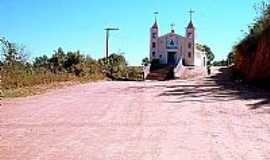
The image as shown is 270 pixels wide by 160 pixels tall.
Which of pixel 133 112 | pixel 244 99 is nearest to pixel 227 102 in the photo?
pixel 244 99

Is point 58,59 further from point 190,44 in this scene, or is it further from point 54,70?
point 190,44

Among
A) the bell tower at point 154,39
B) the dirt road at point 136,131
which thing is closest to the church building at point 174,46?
the bell tower at point 154,39

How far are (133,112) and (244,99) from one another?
17.9ft

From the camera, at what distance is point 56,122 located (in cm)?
1230

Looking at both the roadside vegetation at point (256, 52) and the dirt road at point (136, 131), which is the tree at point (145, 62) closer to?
the roadside vegetation at point (256, 52)

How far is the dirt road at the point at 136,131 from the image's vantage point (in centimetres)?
852

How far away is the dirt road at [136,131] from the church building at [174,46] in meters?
49.7

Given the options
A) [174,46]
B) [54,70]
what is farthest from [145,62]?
[54,70]

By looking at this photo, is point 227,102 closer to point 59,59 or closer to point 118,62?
point 59,59

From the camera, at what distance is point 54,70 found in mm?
39438

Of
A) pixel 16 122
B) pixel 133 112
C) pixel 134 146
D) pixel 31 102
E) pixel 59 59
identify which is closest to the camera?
pixel 134 146

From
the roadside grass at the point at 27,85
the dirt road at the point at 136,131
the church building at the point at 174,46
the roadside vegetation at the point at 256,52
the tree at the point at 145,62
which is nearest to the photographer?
the dirt road at the point at 136,131

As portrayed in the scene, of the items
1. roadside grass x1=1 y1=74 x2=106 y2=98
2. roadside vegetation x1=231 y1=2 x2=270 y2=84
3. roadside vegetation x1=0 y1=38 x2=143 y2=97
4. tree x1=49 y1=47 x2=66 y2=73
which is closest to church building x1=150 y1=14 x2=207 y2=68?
roadside vegetation x1=0 y1=38 x2=143 y2=97

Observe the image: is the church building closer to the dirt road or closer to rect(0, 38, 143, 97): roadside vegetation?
rect(0, 38, 143, 97): roadside vegetation
